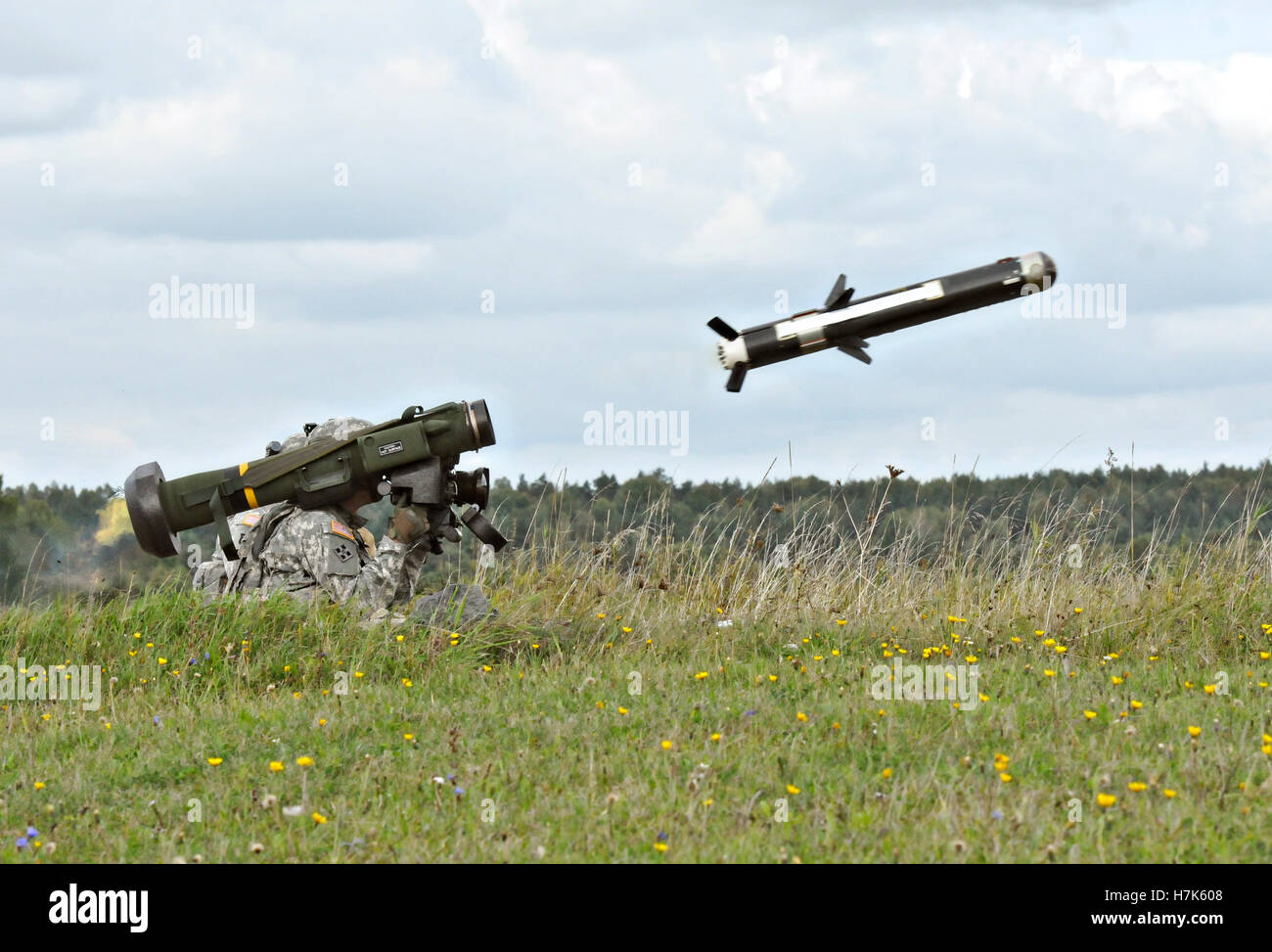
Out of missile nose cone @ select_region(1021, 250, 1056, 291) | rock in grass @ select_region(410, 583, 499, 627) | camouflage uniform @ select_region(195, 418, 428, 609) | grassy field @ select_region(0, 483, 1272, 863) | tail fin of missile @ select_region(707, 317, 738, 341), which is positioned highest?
missile nose cone @ select_region(1021, 250, 1056, 291)

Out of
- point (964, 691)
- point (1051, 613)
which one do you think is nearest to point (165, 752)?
point (964, 691)

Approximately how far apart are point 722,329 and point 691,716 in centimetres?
213

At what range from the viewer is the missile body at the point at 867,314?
6.50 m

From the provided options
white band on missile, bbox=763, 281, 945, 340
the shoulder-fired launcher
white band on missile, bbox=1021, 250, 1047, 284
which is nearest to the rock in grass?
the shoulder-fired launcher

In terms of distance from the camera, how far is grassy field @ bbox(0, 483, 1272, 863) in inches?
205

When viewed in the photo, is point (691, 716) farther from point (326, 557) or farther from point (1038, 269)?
point (326, 557)

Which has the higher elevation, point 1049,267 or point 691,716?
point 1049,267

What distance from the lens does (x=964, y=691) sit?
7.31 meters

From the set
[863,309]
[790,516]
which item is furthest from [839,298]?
[790,516]

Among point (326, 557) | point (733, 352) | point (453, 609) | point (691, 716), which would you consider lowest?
point (691, 716)

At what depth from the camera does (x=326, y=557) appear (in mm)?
8992

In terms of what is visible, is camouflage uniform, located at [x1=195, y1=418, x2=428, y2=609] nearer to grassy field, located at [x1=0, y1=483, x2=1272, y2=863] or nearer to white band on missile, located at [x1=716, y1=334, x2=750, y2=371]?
grassy field, located at [x1=0, y1=483, x2=1272, y2=863]

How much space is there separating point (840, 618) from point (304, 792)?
16.8 feet

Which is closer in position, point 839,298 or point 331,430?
point 839,298
